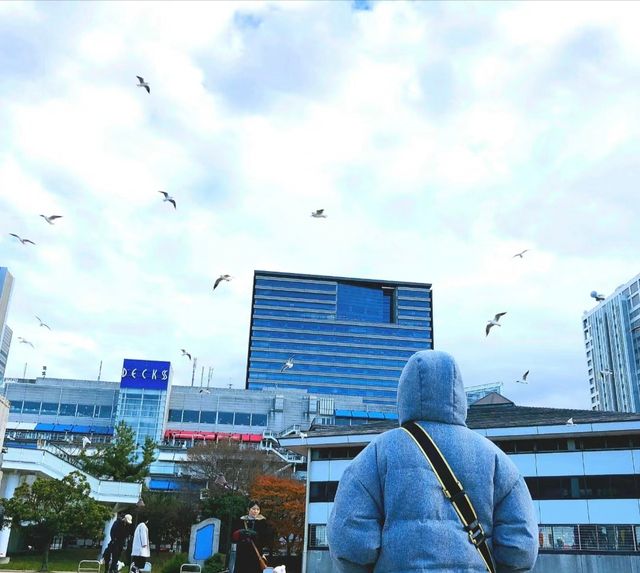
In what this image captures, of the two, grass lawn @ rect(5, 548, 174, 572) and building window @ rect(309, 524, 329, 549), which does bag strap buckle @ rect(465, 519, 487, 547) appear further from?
building window @ rect(309, 524, 329, 549)

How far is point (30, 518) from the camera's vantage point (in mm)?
24781

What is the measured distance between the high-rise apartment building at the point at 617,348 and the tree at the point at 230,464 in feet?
228

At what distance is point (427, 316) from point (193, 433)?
57.5 m

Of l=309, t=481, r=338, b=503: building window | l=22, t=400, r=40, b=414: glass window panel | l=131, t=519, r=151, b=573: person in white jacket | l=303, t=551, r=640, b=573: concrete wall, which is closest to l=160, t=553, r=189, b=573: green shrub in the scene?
l=309, t=481, r=338, b=503: building window

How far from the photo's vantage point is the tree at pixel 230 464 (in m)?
47.4

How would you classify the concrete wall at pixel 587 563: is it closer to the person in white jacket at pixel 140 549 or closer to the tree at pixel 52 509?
the person in white jacket at pixel 140 549

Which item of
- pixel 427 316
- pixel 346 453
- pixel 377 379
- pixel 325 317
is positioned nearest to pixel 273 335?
pixel 325 317

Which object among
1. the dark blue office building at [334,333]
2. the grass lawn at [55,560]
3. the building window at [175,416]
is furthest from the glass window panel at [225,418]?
the grass lawn at [55,560]

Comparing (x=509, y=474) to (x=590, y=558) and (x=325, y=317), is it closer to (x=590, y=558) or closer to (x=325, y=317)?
(x=590, y=558)

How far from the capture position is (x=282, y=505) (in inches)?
1634

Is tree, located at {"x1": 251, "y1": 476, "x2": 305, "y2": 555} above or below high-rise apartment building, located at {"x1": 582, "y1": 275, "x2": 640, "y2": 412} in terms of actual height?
below

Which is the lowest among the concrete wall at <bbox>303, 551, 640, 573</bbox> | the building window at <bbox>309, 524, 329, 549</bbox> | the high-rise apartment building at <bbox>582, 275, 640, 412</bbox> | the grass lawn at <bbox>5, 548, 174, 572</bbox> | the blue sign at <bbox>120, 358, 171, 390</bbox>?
the grass lawn at <bbox>5, 548, 174, 572</bbox>

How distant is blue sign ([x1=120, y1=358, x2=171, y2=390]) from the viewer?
83.8 metres

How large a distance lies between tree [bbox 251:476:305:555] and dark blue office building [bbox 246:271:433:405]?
72990 mm
